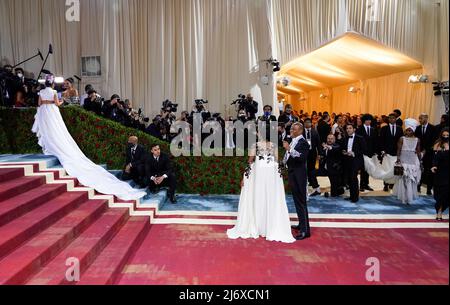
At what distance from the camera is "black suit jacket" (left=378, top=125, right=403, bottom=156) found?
25.4ft

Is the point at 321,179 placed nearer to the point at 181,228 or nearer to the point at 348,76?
the point at 181,228

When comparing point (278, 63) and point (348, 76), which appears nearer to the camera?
point (278, 63)

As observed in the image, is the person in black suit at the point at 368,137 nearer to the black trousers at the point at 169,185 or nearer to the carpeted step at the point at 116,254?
the black trousers at the point at 169,185

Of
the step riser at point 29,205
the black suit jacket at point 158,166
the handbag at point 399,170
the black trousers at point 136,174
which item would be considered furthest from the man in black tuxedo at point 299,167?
the step riser at point 29,205

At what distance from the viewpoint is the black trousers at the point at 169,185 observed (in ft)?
23.4

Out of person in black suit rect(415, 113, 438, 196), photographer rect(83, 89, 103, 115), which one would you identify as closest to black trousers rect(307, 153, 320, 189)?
person in black suit rect(415, 113, 438, 196)

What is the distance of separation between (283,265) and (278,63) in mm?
7706

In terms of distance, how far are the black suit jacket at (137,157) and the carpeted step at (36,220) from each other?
1.76 meters

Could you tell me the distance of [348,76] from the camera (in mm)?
16125

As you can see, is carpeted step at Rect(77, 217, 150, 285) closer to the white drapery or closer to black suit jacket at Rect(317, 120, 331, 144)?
black suit jacket at Rect(317, 120, 331, 144)

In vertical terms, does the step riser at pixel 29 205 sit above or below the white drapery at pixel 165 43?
below

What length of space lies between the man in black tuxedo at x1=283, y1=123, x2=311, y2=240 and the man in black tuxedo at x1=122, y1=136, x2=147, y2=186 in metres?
3.46

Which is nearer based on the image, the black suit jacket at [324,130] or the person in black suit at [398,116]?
the person in black suit at [398,116]
